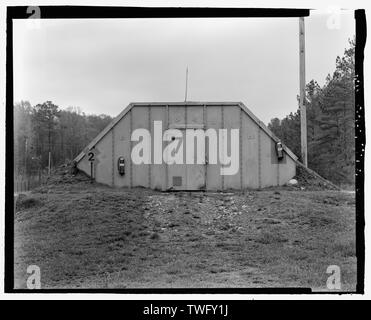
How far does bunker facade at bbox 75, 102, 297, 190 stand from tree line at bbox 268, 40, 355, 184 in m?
0.43

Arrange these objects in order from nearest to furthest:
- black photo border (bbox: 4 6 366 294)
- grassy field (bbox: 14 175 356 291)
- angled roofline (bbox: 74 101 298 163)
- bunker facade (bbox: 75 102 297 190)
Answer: black photo border (bbox: 4 6 366 294)
grassy field (bbox: 14 175 356 291)
bunker facade (bbox: 75 102 297 190)
angled roofline (bbox: 74 101 298 163)

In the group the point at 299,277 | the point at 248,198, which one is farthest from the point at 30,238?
the point at 248,198

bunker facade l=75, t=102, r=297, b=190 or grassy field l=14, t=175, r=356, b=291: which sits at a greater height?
bunker facade l=75, t=102, r=297, b=190

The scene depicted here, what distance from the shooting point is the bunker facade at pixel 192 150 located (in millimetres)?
8305

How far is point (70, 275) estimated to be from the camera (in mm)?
5750

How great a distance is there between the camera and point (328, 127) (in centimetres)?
792

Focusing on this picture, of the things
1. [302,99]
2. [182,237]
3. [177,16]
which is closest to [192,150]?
[182,237]

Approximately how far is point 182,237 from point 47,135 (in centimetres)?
304

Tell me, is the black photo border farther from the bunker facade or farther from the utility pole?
the bunker facade

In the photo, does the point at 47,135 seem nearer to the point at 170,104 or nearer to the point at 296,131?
the point at 170,104

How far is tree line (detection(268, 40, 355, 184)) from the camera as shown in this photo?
602cm

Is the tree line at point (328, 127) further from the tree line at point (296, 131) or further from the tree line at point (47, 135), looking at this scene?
the tree line at point (47, 135)

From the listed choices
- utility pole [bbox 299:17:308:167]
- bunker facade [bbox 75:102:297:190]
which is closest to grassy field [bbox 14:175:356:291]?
bunker facade [bbox 75:102:297:190]

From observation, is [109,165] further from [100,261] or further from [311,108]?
[311,108]
